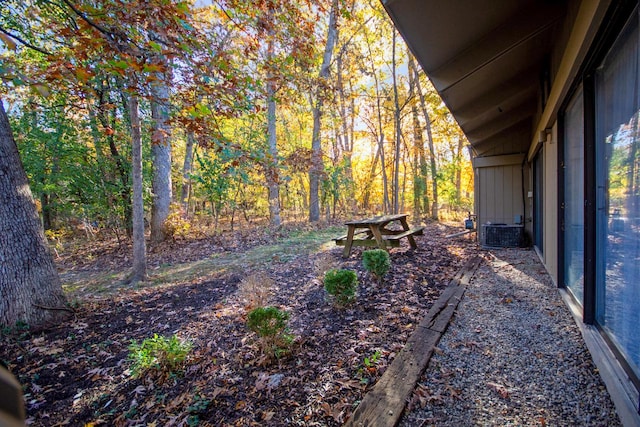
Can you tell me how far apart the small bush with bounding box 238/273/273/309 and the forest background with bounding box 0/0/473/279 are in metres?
1.51

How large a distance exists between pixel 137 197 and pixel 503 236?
7.12 metres

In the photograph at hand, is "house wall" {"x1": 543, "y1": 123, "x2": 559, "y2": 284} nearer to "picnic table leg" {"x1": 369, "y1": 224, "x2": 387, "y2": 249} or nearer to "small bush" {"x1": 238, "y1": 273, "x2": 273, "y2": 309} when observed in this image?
"picnic table leg" {"x1": 369, "y1": 224, "x2": 387, "y2": 249}

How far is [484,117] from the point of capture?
5496 millimetres

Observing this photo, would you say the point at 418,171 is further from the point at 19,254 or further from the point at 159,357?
the point at 19,254

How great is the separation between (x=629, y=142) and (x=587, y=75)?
3.21 feet

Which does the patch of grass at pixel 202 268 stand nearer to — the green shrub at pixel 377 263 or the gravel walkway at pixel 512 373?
the green shrub at pixel 377 263

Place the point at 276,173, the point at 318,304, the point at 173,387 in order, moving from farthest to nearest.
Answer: the point at 276,173
the point at 318,304
the point at 173,387

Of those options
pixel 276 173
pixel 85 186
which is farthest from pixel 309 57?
pixel 85 186

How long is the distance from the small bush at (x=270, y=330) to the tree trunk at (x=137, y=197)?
11.5 ft

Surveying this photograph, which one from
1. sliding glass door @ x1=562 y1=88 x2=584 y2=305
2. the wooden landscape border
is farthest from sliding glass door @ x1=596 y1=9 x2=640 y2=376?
the wooden landscape border

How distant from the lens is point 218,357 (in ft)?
8.71

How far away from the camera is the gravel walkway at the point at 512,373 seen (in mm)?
1753

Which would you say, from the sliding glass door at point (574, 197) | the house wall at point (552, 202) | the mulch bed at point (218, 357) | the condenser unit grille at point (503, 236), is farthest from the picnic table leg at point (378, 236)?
the condenser unit grille at point (503, 236)

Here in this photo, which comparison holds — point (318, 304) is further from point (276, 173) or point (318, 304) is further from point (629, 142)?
point (629, 142)
